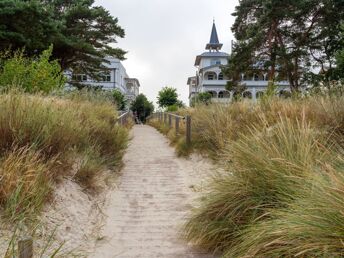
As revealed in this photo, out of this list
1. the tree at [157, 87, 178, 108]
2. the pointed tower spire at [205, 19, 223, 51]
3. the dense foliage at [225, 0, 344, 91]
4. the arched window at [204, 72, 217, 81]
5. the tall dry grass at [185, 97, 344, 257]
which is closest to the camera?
the tall dry grass at [185, 97, 344, 257]

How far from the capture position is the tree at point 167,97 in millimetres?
52594

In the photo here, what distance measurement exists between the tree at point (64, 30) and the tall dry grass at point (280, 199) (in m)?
16.9

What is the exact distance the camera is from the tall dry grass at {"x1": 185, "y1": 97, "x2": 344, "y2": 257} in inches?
102

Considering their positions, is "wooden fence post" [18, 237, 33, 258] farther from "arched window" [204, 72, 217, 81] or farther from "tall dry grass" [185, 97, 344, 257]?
"arched window" [204, 72, 217, 81]

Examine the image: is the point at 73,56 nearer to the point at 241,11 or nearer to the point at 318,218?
the point at 241,11

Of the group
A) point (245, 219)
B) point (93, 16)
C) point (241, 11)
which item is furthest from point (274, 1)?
point (245, 219)

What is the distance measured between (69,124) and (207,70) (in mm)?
60206

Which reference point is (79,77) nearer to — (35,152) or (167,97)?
(167,97)

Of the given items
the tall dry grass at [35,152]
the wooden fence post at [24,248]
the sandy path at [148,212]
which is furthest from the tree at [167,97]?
the wooden fence post at [24,248]

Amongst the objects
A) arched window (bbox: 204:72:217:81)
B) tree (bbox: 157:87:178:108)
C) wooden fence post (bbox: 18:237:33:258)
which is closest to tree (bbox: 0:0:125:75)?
wooden fence post (bbox: 18:237:33:258)

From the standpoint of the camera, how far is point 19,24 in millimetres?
19094

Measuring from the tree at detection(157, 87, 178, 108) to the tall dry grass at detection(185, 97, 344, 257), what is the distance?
4663cm

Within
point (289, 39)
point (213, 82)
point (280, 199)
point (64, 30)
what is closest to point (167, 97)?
point (213, 82)

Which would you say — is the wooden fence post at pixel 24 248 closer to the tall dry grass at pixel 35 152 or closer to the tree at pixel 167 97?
the tall dry grass at pixel 35 152
